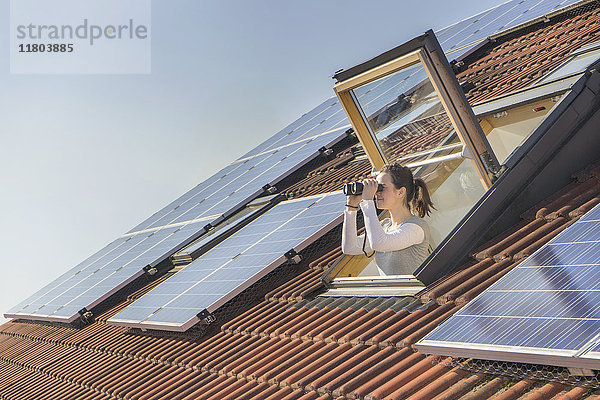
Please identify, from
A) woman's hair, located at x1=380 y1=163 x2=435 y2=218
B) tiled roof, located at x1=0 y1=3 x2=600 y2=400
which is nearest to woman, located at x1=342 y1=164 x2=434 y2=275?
woman's hair, located at x1=380 y1=163 x2=435 y2=218

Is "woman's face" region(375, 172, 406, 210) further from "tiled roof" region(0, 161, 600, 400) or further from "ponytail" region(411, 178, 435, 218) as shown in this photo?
"tiled roof" region(0, 161, 600, 400)

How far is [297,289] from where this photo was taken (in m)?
7.56

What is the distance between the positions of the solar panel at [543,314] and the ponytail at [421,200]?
6.62 ft

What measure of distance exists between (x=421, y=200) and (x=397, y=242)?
1.97 feet

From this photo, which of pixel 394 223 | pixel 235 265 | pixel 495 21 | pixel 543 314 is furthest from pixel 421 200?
pixel 495 21

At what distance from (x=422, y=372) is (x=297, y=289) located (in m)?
3.17

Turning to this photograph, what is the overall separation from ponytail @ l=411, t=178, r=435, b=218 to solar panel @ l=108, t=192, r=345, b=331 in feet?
5.40

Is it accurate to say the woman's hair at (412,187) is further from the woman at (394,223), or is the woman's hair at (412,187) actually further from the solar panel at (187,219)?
the solar panel at (187,219)

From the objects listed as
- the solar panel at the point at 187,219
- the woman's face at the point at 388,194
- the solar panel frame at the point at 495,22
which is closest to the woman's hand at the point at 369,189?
the woman's face at the point at 388,194

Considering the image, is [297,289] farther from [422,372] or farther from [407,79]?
[422,372]

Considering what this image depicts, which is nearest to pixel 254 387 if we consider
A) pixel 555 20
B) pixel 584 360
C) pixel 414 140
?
pixel 414 140

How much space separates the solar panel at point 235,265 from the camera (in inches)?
312

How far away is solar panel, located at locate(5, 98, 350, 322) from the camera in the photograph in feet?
40.7

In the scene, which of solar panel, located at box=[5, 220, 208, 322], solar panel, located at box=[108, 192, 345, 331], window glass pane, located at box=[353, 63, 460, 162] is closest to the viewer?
window glass pane, located at box=[353, 63, 460, 162]
